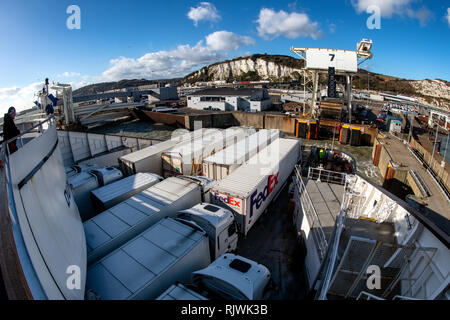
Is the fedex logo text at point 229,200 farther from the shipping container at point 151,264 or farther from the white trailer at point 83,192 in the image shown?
the white trailer at point 83,192

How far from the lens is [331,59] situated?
3328 centimetres

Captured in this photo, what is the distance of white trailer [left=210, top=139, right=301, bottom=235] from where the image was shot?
36.2ft

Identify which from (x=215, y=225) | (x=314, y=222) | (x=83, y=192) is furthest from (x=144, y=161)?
(x=314, y=222)

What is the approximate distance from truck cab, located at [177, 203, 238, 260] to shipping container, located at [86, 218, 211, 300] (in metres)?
0.56

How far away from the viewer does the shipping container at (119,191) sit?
36.8 ft

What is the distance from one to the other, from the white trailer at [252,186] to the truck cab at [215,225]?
43.0 inches

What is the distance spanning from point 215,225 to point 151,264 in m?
2.85

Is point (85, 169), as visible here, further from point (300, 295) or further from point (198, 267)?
point (300, 295)

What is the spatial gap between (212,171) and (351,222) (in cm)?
818

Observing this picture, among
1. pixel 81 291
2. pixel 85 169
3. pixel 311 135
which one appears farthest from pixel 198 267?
pixel 311 135

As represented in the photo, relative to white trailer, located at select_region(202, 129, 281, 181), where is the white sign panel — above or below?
above

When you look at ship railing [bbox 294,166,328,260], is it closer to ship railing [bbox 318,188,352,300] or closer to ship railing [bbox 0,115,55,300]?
ship railing [bbox 318,188,352,300]

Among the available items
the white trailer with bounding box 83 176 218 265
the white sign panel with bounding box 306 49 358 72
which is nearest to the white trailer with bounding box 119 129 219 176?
the white trailer with bounding box 83 176 218 265

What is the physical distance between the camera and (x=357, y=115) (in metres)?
46.2
